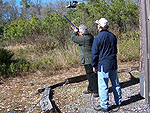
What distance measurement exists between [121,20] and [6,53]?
759 cm

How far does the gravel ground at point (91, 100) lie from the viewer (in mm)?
4149

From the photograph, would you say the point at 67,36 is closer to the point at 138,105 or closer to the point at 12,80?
the point at 12,80

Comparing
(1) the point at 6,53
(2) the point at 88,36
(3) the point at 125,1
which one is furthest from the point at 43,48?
(2) the point at 88,36

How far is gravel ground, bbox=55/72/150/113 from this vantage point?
13.6ft

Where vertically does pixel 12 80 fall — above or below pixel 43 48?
below

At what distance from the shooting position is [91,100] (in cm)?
482

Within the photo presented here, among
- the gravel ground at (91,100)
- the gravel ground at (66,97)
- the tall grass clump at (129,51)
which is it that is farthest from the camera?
the tall grass clump at (129,51)

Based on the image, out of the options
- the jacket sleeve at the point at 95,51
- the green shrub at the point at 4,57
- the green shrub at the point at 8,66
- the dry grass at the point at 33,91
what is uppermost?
the jacket sleeve at the point at 95,51

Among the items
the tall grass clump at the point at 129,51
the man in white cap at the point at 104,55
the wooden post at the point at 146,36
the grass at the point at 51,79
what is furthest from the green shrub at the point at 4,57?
the wooden post at the point at 146,36

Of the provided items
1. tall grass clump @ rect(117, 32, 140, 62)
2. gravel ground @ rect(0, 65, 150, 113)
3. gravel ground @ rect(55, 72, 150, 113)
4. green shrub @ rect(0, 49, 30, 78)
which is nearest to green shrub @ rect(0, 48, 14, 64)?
green shrub @ rect(0, 49, 30, 78)

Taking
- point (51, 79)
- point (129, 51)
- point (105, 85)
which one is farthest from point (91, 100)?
point (129, 51)

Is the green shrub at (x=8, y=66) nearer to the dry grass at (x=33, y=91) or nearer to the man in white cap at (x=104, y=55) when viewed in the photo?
the dry grass at (x=33, y=91)

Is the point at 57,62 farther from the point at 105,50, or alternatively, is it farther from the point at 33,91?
the point at 105,50

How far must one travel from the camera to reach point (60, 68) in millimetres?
8914
